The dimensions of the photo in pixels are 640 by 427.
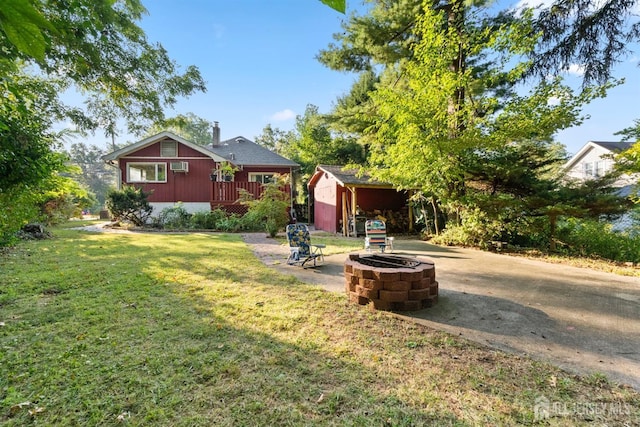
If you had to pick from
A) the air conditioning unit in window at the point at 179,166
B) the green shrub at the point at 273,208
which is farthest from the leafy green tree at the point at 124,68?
→ the air conditioning unit in window at the point at 179,166

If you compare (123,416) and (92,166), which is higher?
(92,166)

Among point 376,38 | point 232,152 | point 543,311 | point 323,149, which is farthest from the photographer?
point 323,149

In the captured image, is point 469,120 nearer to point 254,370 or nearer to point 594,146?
point 254,370

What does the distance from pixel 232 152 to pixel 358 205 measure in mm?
10477


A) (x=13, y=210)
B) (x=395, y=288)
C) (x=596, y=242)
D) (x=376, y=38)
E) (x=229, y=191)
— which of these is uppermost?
(x=376, y=38)

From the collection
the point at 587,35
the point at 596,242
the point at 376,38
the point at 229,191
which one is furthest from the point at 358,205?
the point at 587,35

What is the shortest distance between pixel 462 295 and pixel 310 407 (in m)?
3.22

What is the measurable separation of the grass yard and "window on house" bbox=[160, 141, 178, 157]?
1392 cm

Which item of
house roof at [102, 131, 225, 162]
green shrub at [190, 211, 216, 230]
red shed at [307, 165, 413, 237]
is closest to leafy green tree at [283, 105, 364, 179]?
red shed at [307, 165, 413, 237]

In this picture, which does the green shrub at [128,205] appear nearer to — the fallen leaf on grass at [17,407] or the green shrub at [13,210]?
the green shrub at [13,210]

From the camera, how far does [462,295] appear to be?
428cm

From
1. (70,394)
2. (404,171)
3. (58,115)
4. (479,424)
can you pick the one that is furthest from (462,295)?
(58,115)

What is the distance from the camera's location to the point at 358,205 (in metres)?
13.8

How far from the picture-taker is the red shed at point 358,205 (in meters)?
12.6
